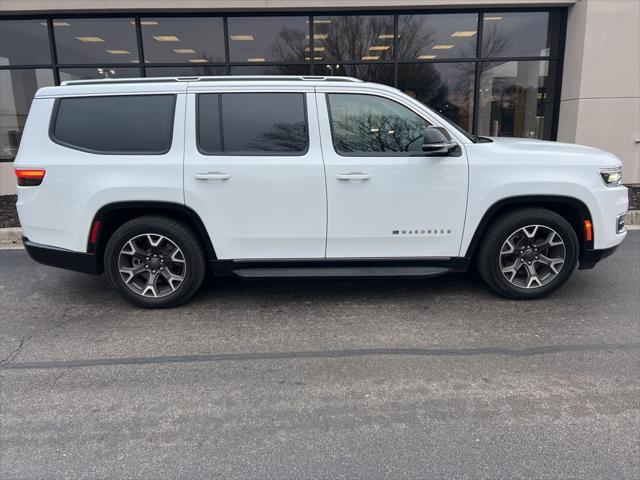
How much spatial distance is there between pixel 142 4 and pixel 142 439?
32.0 ft

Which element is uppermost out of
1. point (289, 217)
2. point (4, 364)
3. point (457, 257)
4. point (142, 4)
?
point (142, 4)

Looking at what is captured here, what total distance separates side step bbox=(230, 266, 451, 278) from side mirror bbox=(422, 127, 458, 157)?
107 centimetres

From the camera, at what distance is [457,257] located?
4477 millimetres

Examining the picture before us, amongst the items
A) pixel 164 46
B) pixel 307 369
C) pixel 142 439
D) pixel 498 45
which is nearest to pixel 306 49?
pixel 164 46

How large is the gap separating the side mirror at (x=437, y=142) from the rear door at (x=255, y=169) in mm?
936

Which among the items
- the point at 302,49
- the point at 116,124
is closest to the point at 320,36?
the point at 302,49

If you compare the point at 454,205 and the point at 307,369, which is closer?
the point at 307,369

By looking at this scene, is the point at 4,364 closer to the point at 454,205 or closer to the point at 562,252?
the point at 454,205

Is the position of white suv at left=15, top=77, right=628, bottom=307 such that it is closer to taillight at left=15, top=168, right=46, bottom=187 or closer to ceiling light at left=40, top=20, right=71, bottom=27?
taillight at left=15, top=168, right=46, bottom=187

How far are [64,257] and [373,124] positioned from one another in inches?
122

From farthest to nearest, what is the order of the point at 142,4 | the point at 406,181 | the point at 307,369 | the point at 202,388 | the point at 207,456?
1. the point at 142,4
2. the point at 406,181
3. the point at 307,369
4. the point at 202,388
5. the point at 207,456

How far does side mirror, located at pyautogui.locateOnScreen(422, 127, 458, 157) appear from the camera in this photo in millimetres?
4066

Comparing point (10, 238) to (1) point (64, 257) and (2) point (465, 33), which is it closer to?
(1) point (64, 257)

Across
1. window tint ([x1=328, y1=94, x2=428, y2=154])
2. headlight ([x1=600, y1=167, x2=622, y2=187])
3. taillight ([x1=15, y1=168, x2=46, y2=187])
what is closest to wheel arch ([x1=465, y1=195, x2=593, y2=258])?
headlight ([x1=600, y1=167, x2=622, y2=187])
